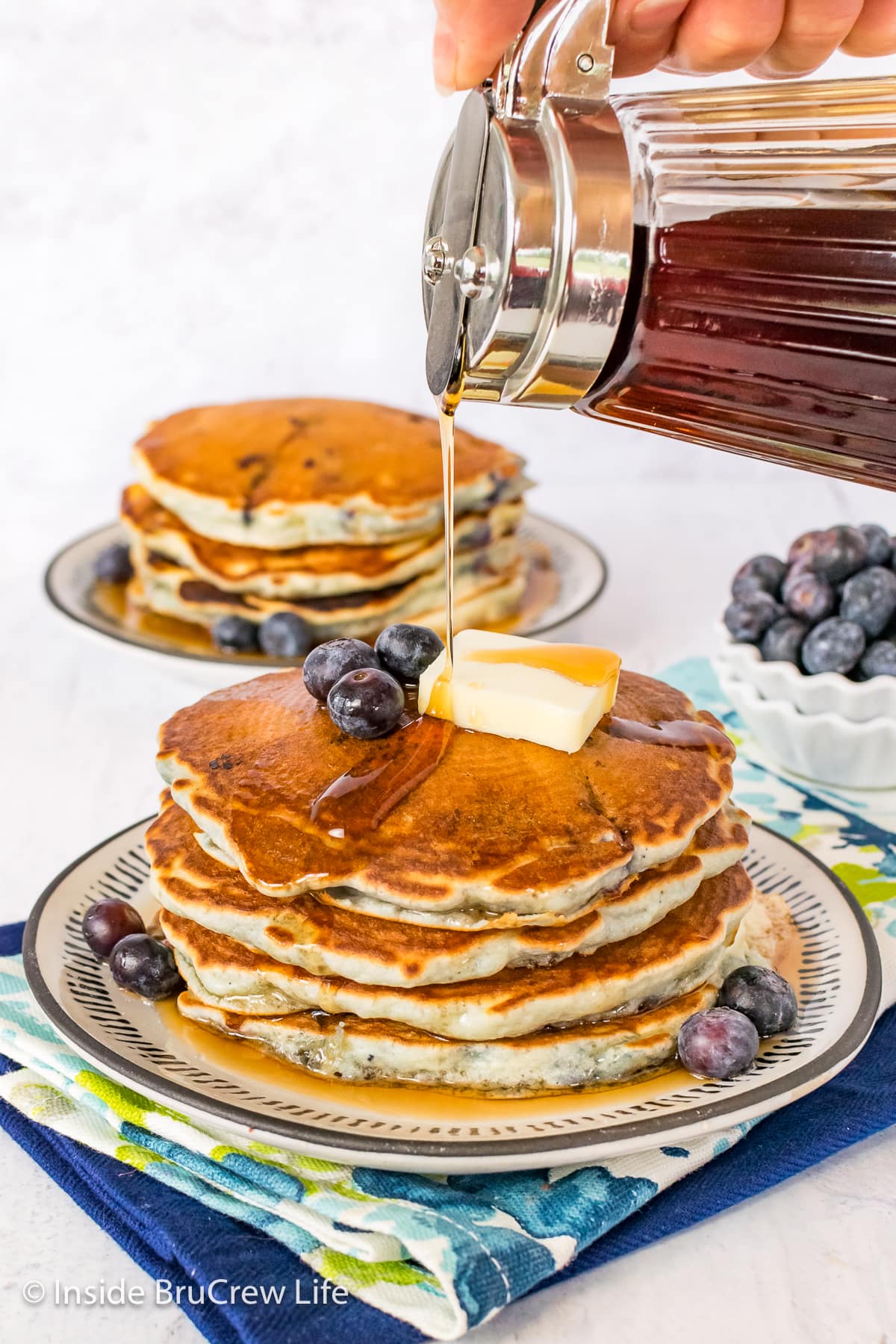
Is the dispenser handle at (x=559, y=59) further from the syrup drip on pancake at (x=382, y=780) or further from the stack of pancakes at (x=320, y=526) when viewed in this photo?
the stack of pancakes at (x=320, y=526)

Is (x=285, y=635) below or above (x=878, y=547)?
below

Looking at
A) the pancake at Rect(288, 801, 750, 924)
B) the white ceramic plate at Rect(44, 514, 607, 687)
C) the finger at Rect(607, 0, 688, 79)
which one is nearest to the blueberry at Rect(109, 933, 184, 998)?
the pancake at Rect(288, 801, 750, 924)

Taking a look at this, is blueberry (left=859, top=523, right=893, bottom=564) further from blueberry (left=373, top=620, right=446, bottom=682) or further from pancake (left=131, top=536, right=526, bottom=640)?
blueberry (left=373, top=620, right=446, bottom=682)

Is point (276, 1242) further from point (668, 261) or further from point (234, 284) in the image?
point (234, 284)

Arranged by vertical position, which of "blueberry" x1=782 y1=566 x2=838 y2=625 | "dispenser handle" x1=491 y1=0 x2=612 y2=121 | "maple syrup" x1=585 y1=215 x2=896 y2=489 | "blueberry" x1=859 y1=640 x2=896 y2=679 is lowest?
"blueberry" x1=859 y1=640 x2=896 y2=679

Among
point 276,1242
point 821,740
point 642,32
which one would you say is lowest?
point 276,1242

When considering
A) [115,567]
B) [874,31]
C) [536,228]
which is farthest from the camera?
[115,567]

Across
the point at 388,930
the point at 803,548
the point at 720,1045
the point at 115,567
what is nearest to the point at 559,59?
the point at 388,930

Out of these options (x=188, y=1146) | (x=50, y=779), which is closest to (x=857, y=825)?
(x=188, y=1146)

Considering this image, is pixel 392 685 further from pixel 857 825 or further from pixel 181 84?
pixel 181 84
